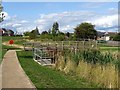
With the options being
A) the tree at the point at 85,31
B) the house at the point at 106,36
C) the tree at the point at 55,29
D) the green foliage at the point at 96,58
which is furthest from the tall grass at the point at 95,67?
the house at the point at 106,36

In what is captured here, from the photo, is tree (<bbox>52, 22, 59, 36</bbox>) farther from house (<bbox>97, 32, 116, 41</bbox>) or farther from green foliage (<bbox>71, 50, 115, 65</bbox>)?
green foliage (<bbox>71, 50, 115, 65</bbox>)

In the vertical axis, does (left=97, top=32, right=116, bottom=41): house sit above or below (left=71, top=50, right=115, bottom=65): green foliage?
below

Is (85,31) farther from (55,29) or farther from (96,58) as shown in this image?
(96,58)

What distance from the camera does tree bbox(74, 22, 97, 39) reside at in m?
93.2

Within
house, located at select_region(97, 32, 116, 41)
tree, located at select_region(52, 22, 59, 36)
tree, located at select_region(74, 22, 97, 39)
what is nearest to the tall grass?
tree, located at select_region(52, 22, 59, 36)

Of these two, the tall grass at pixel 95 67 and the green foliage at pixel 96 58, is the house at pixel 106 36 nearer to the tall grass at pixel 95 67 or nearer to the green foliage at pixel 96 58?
the tall grass at pixel 95 67

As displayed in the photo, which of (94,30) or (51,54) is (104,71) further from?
(94,30)

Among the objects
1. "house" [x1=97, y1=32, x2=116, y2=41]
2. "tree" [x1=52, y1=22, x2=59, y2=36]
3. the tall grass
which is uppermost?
"tree" [x1=52, y1=22, x2=59, y2=36]

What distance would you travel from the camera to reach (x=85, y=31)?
9294cm

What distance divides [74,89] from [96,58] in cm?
420

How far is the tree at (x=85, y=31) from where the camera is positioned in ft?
306

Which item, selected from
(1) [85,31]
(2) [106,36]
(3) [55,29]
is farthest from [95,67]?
(2) [106,36]

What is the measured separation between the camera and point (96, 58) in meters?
14.5

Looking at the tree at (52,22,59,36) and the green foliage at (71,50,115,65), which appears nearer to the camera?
the green foliage at (71,50,115,65)
